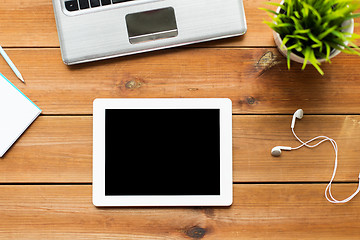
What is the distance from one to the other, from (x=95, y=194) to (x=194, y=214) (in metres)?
0.21

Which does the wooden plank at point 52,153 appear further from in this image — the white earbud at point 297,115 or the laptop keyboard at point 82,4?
the white earbud at point 297,115

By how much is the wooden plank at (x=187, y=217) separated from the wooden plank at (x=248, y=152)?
26 mm

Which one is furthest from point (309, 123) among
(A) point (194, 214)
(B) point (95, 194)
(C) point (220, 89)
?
(B) point (95, 194)

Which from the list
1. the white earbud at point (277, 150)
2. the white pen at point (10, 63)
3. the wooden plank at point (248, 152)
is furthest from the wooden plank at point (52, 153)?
the white earbud at point (277, 150)

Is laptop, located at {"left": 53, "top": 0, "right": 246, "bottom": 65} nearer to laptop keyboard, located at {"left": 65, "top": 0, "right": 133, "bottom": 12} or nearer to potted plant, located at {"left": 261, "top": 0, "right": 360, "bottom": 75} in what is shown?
laptop keyboard, located at {"left": 65, "top": 0, "right": 133, "bottom": 12}

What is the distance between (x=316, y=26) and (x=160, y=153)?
382 millimetres

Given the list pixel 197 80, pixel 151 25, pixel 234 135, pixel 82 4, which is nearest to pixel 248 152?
pixel 234 135

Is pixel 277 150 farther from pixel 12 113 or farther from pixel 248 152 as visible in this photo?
pixel 12 113

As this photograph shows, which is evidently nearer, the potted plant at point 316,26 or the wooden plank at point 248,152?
the potted plant at point 316,26

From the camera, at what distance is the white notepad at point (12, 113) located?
72 centimetres

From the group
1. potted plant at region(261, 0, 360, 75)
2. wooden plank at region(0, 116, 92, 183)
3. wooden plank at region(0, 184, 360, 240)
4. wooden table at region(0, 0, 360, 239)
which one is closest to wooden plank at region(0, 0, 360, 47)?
wooden table at region(0, 0, 360, 239)

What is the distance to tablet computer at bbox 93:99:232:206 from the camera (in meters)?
0.71

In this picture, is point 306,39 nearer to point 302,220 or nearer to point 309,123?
point 309,123

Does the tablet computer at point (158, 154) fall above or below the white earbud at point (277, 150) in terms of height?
above
